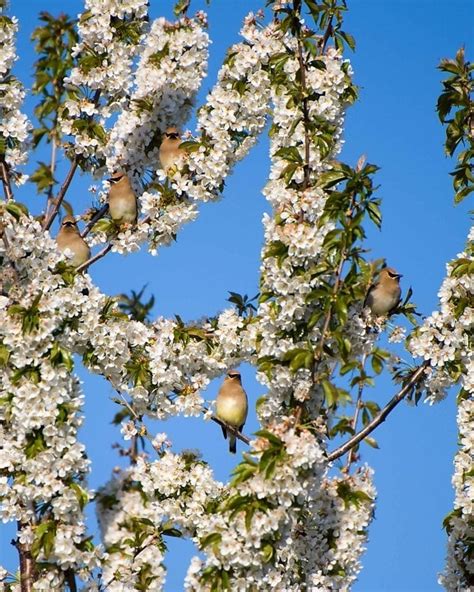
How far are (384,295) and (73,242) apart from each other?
3.30 m

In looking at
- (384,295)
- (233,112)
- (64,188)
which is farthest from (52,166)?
(384,295)

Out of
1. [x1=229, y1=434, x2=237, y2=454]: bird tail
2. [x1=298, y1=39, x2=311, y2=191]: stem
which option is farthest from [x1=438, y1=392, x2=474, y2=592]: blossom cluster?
[x1=298, y1=39, x2=311, y2=191]: stem

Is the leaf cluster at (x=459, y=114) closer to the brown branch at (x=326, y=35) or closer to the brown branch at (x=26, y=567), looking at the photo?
the brown branch at (x=326, y=35)

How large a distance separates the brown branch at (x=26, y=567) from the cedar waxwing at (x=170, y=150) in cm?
359

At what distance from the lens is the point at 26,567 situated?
8367 millimetres

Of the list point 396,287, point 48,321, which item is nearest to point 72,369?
point 48,321

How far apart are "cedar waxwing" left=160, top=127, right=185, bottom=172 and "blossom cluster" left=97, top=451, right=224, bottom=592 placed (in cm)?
272

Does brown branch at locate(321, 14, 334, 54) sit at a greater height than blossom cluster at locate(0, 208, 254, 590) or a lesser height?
greater

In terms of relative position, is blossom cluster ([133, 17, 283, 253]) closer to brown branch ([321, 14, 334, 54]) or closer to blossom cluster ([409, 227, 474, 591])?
brown branch ([321, 14, 334, 54])

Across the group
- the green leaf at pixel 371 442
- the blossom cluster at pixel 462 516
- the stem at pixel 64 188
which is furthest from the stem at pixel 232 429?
the stem at pixel 64 188

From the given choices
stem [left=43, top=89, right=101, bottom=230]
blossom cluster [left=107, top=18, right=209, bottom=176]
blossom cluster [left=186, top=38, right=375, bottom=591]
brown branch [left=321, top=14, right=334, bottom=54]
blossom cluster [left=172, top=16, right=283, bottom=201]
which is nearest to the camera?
blossom cluster [left=186, top=38, right=375, bottom=591]

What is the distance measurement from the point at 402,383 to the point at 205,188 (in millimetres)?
2710

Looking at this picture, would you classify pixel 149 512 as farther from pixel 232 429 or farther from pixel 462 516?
pixel 462 516

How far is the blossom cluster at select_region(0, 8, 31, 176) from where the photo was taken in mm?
10531
